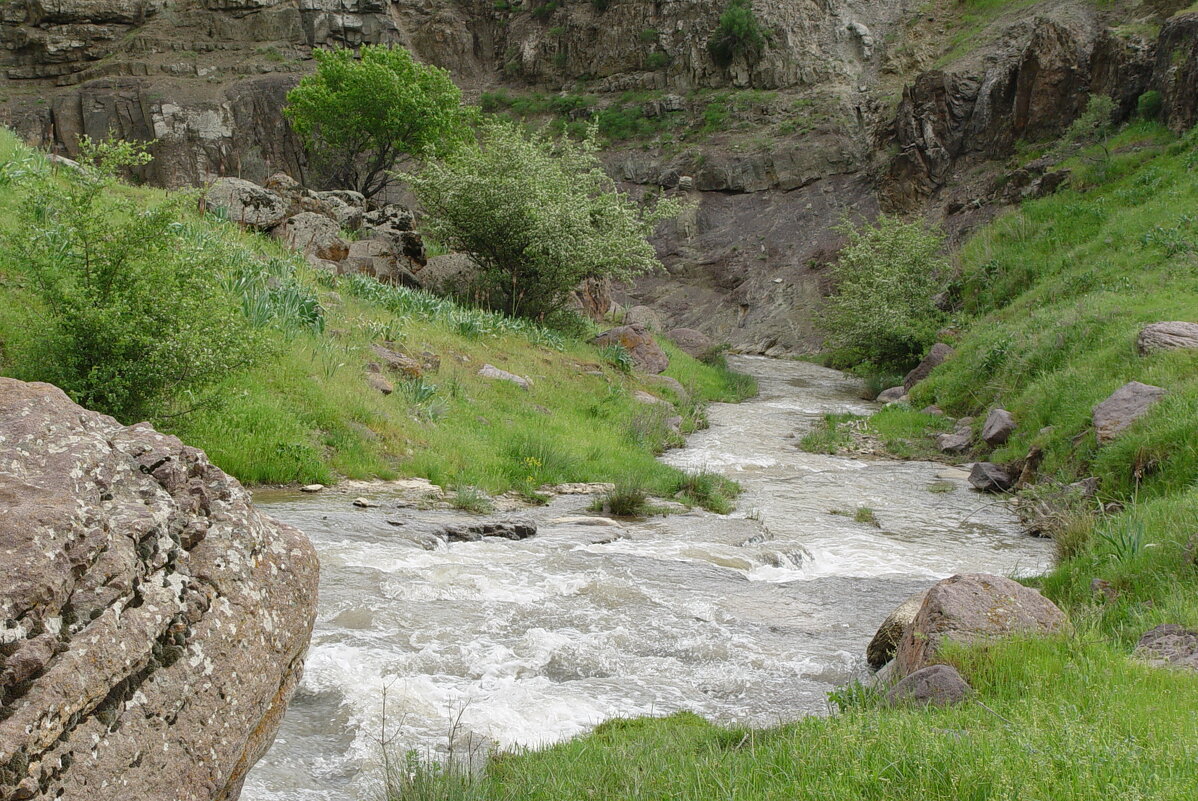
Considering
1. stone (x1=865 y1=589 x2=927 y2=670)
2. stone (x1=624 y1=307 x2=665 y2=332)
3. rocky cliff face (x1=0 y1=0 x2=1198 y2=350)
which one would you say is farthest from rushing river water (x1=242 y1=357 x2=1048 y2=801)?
rocky cliff face (x1=0 y1=0 x2=1198 y2=350)

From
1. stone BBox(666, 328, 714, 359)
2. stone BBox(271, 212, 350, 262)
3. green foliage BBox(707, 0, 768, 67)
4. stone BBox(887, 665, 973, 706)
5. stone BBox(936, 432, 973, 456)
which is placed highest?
green foliage BBox(707, 0, 768, 67)

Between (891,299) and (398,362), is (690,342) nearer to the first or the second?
(891,299)

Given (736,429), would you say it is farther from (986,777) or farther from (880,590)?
(986,777)

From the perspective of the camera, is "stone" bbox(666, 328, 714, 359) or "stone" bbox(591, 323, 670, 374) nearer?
"stone" bbox(591, 323, 670, 374)

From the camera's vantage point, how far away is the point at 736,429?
18.0 meters

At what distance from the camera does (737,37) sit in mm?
50719

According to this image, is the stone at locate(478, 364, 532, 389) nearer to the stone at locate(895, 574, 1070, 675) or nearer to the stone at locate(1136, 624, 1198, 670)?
the stone at locate(895, 574, 1070, 675)

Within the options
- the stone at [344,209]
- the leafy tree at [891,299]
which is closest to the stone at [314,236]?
the stone at [344,209]

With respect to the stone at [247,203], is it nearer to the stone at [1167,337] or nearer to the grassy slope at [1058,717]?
the grassy slope at [1058,717]

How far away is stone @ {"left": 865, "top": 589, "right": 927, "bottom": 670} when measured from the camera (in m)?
5.45

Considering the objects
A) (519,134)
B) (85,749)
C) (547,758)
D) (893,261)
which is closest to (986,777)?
(547,758)

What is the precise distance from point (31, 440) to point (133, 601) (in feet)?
2.67

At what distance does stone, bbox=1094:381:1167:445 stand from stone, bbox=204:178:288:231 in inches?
582

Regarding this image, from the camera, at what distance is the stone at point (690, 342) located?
2828cm
